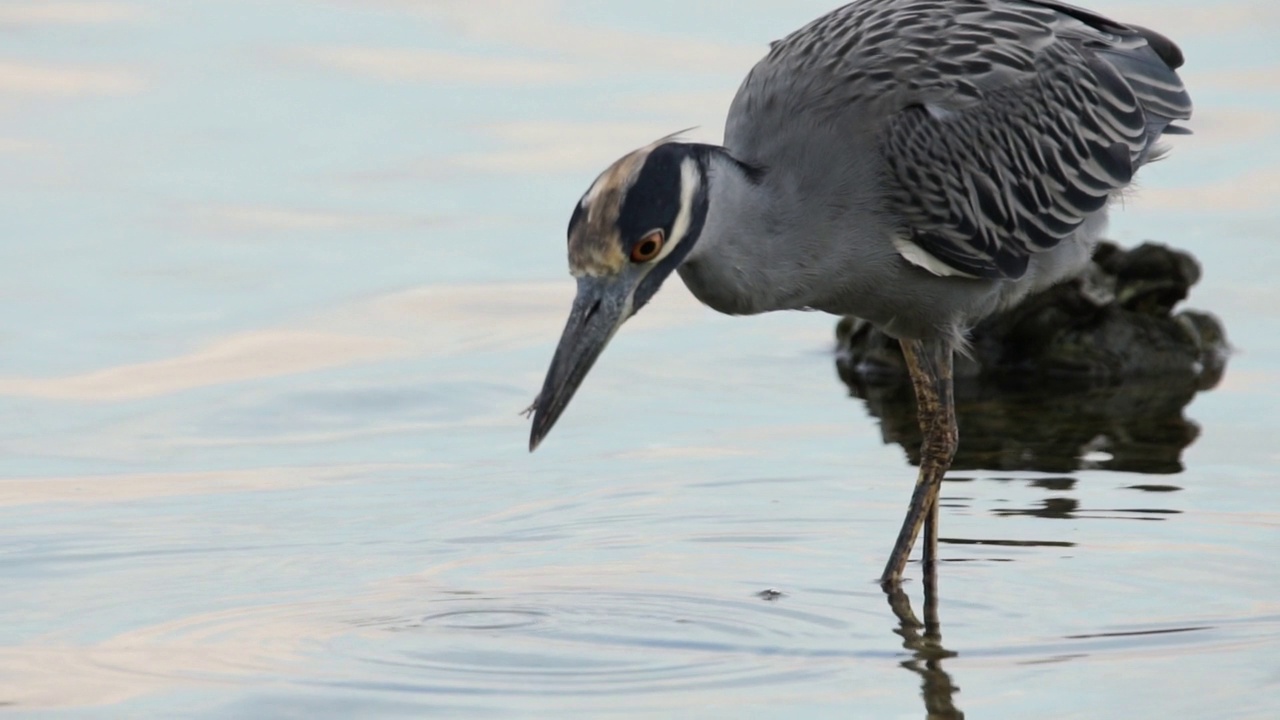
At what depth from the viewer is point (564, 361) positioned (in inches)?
283

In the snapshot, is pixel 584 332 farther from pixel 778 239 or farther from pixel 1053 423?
pixel 1053 423

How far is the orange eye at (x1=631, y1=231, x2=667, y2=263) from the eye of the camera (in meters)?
7.10

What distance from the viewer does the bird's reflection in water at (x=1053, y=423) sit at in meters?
10.2

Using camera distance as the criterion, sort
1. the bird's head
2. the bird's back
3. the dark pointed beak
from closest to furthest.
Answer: the bird's head
the dark pointed beak
the bird's back

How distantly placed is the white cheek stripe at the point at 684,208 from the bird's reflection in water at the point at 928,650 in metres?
1.61

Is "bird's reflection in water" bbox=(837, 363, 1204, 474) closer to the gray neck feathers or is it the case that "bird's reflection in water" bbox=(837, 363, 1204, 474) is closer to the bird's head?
the gray neck feathers

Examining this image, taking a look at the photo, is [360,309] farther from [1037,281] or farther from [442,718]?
[442,718]

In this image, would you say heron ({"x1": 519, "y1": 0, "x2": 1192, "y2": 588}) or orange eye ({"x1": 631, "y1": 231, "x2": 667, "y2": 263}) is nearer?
orange eye ({"x1": 631, "y1": 231, "x2": 667, "y2": 263})

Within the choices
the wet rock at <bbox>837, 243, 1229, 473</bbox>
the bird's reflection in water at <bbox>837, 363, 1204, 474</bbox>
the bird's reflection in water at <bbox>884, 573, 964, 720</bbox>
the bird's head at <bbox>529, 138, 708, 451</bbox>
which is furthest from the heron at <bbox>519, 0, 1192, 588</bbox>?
the wet rock at <bbox>837, 243, 1229, 473</bbox>

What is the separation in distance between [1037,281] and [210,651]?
12.4ft

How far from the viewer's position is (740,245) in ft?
25.3

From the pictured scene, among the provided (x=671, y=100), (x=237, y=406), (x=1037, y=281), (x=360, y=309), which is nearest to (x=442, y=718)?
(x=1037, y=281)

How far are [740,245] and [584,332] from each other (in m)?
0.80

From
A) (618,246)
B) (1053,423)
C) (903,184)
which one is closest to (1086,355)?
(1053,423)
